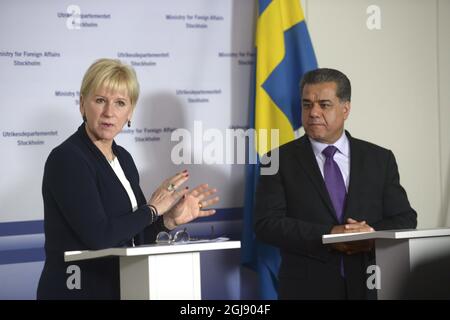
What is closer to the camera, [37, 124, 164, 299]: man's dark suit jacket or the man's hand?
[37, 124, 164, 299]: man's dark suit jacket

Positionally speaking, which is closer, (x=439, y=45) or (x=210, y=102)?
(x=210, y=102)

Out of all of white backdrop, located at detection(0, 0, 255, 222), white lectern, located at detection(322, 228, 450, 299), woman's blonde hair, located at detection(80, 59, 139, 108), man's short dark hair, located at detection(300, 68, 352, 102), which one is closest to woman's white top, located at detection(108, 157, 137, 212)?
woman's blonde hair, located at detection(80, 59, 139, 108)

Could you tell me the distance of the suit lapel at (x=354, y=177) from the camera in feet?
14.9

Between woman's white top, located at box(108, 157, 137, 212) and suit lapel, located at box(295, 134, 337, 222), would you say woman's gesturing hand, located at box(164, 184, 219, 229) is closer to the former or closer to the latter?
woman's white top, located at box(108, 157, 137, 212)

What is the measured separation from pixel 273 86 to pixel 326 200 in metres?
1.23

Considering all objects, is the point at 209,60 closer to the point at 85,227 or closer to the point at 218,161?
the point at 218,161

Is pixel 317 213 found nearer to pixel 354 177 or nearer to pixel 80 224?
pixel 354 177

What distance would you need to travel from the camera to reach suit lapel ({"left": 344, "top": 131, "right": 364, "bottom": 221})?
455cm

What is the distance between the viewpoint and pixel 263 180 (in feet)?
15.5

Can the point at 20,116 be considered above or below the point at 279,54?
below

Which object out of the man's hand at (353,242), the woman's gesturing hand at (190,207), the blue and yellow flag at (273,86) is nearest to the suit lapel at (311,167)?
the man's hand at (353,242)

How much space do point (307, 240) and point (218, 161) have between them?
51.6 inches

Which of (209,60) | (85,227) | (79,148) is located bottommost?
(85,227)

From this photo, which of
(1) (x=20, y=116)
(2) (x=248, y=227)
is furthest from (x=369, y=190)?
(1) (x=20, y=116)
